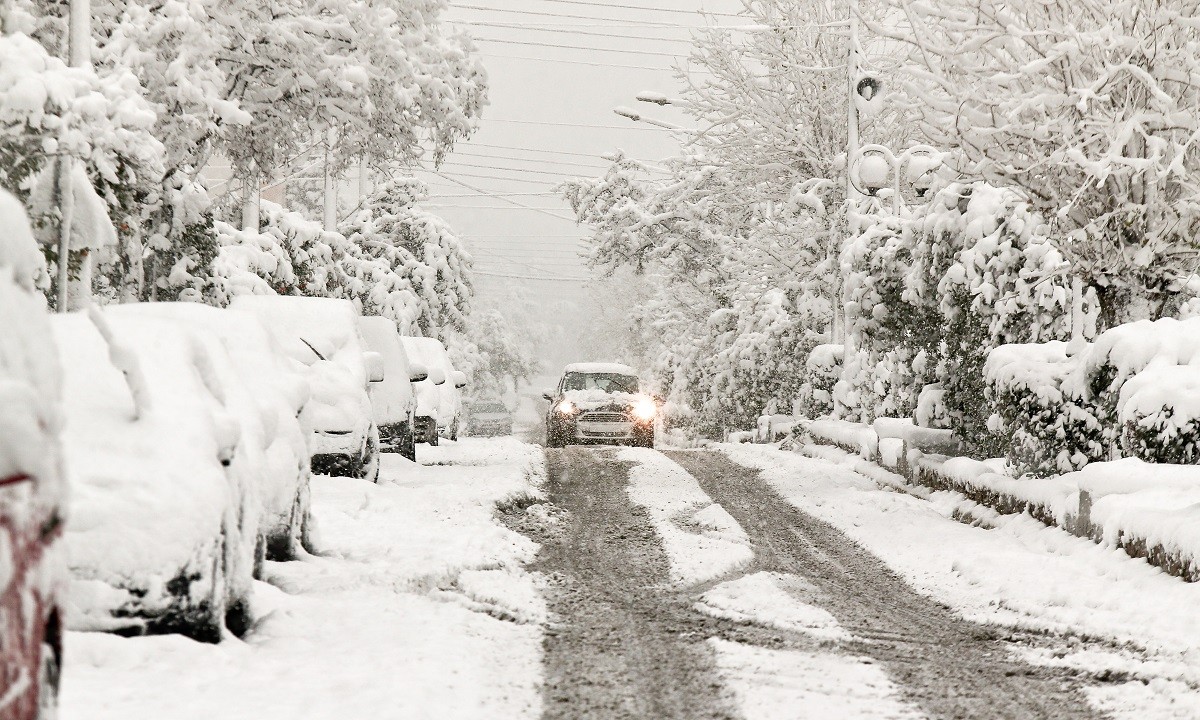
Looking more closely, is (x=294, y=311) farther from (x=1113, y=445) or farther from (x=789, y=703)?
(x=789, y=703)

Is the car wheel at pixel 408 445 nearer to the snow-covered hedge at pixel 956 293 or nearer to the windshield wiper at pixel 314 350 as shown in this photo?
the windshield wiper at pixel 314 350

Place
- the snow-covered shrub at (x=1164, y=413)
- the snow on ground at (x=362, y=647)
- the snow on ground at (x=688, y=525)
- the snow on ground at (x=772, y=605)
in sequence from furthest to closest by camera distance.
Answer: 1. the snow-covered shrub at (x=1164, y=413)
2. the snow on ground at (x=688, y=525)
3. the snow on ground at (x=772, y=605)
4. the snow on ground at (x=362, y=647)

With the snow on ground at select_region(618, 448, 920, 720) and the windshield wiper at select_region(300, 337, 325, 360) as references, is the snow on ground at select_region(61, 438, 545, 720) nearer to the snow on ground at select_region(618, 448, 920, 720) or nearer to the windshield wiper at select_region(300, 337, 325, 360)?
the snow on ground at select_region(618, 448, 920, 720)

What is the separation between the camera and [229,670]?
5.59m

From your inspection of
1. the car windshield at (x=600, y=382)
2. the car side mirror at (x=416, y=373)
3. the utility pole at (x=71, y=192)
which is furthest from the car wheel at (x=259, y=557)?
the car windshield at (x=600, y=382)

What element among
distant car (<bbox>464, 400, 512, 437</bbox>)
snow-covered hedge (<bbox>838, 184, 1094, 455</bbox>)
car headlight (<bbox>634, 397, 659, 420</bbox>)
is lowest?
distant car (<bbox>464, 400, 512, 437</bbox>)

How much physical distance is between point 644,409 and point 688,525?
12933mm

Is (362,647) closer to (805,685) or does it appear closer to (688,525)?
(805,685)

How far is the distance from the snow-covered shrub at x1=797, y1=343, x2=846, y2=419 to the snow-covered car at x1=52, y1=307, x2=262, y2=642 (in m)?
19.5

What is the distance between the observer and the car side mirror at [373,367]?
14123 mm

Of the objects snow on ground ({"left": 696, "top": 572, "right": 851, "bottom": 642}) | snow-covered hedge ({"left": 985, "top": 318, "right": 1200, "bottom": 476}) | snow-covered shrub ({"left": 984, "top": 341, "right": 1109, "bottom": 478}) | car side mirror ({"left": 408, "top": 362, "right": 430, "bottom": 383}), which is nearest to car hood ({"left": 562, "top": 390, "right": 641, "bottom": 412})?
car side mirror ({"left": 408, "top": 362, "right": 430, "bottom": 383})

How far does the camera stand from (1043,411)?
39.0 ft

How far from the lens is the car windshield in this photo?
2547cm

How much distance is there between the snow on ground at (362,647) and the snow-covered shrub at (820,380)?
16039mm
